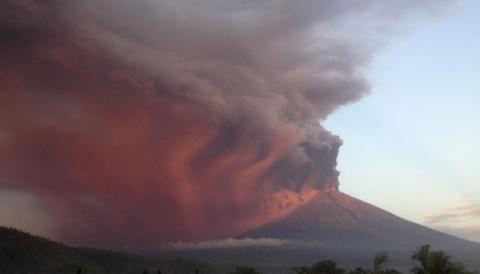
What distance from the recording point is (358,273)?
272 ft

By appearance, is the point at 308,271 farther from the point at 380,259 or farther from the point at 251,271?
Answer: the point at 380,259

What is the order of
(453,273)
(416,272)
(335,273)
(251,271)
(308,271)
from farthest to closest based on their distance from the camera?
(251,271) < (335,273) < (308,271) < (416,272) < (453,273)

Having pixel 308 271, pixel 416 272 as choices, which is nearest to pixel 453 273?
pixel 416 272

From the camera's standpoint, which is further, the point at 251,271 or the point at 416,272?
the point at 251,271

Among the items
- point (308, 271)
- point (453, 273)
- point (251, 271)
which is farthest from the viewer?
point (251, 271)

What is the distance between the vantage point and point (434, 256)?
47281 mm

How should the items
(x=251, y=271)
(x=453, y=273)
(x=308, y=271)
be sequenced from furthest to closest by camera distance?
1. (x=251, y=271)
2. (x=308, y=271)
3. (x=453, y=273)

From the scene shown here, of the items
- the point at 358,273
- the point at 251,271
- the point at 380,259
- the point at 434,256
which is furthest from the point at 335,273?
the point at 434,256

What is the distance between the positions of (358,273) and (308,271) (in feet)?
39.2

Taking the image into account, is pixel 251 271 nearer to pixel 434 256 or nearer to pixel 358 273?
pixel 358 273

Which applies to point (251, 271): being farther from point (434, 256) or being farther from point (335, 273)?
point (434, 256)

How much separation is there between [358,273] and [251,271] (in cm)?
1814

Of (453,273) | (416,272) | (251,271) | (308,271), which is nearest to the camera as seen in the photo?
(453,273)

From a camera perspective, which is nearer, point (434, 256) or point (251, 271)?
point (434, 256)
